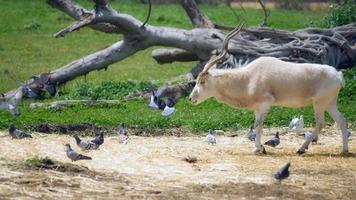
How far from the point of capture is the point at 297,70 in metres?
13.7

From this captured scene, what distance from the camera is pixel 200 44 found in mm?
19812

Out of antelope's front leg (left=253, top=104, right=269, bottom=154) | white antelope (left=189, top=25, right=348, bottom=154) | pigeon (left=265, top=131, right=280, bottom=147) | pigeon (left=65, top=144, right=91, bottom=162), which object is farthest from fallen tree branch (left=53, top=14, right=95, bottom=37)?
pigeon (left=65, top=144, right=91, bottom=162)

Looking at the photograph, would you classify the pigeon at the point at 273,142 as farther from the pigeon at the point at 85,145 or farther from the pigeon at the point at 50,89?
the pigeon at the point at 50,89

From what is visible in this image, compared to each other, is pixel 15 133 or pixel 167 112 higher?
pixel 167 112

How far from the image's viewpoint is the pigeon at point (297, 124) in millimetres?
14789

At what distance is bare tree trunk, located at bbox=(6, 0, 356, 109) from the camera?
1946cm

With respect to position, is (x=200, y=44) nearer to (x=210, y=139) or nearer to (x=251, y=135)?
(x=251, y=135)

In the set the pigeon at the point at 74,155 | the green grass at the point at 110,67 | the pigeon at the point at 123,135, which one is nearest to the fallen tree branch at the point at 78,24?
the green grass at the point at 110,67

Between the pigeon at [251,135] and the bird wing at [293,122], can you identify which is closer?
the pigeon at [251,135]

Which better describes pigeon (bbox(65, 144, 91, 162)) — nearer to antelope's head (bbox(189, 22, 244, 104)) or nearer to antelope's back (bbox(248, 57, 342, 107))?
antelope's head (bbox(189, 22, 244, 104))

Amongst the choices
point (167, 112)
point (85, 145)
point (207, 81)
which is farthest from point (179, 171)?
point (167, 112)

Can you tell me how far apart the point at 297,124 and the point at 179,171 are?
3.57 metres

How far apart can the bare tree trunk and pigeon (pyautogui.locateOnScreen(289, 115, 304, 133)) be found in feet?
14.0

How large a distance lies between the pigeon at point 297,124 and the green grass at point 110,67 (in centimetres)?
75
